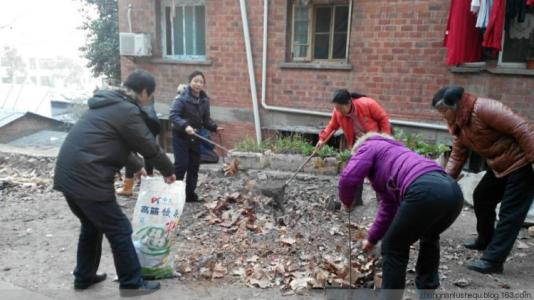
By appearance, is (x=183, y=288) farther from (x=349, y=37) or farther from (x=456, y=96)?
(x=349, y=37)

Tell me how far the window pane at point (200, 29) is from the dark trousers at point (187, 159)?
438cm

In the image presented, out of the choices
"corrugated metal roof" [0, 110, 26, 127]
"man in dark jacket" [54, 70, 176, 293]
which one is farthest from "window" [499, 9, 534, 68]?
"corrugated metal roof" [0, 110, 26, 127]

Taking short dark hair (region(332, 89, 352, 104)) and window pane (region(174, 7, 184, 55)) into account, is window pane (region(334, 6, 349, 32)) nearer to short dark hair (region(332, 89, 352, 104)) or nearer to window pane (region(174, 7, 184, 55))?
window pane (region(174, 7, 184, 55))

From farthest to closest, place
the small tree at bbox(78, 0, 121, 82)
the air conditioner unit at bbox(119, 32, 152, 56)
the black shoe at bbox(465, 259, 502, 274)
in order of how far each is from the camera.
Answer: the small tree at bbox(78, 0, 121, 82) < the air conditioner unit at bbox(119, 32, 152, 56) < the black shoe at bbox(465, 259, 502, 274)

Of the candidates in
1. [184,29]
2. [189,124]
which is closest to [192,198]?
[189,124]

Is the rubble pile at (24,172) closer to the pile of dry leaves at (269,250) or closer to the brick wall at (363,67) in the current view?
the pile of dry leaves at (269,250)

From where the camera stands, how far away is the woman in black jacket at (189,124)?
4.93 metres

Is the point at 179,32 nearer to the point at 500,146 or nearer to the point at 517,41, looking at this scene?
the point at 517,41

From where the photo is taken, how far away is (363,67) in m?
7.48

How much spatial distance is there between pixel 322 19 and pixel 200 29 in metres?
2.64

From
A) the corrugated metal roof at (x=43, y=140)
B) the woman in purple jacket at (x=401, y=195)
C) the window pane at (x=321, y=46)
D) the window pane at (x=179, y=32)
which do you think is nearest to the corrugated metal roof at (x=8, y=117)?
the corrugated metal roof at (x=43, y=140)

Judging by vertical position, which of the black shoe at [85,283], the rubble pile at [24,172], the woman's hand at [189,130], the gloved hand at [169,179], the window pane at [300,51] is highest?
the window pane at [300,51]

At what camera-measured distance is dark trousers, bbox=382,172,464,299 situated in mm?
2555

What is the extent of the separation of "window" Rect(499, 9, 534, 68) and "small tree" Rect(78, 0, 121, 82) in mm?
9972
